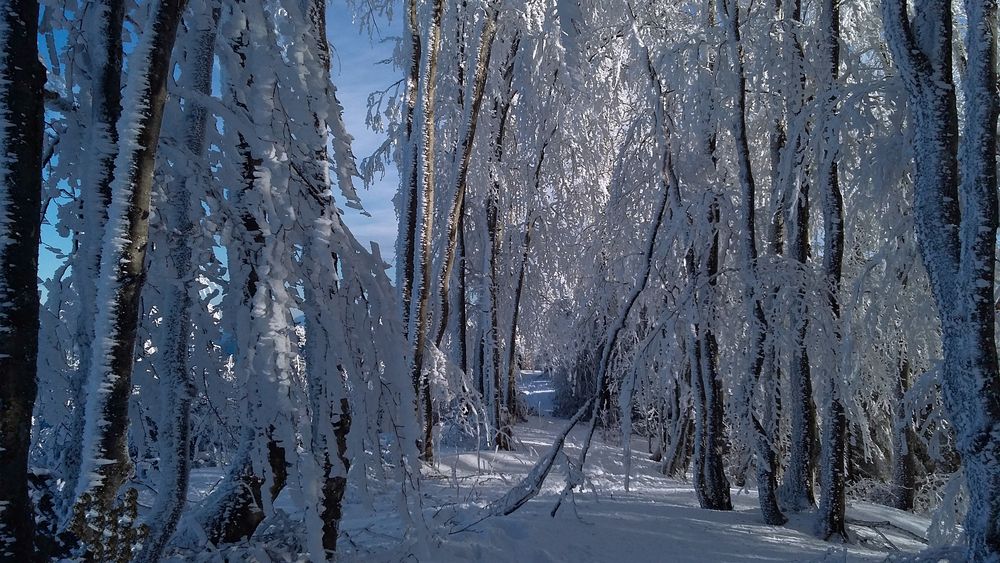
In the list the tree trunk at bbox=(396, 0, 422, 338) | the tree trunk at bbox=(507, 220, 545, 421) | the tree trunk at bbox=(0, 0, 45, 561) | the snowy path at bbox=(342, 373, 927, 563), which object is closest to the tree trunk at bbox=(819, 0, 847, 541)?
the snowy path at bbox=(342, 373, 927, 563)

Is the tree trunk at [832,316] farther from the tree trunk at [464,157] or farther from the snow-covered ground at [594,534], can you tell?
the tree trunk at [464,157]

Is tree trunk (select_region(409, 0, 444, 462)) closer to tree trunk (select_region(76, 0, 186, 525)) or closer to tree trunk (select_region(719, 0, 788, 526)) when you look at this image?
tree trunk (select_region(719, 0, 788, 526))

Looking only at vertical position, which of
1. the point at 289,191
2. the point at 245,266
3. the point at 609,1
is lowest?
the point at 245,266

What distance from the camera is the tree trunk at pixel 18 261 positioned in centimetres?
160

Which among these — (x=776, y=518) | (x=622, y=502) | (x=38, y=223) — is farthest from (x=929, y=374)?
(x=38, y=223)

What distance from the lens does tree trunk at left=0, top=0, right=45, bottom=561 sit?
1.60 meters

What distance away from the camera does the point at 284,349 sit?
6.56ft

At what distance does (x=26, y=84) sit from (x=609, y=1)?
29.3 feet

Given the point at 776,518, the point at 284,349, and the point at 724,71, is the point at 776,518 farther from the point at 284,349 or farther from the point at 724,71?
the point at 284,349

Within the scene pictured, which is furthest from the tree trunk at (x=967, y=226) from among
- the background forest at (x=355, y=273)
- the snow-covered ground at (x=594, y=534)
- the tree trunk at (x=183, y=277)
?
the tree trunk at (x=183, y=277)

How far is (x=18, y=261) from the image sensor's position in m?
1.66

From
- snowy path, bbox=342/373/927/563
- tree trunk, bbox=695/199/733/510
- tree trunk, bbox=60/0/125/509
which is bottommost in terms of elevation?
snowy path, bbox=342/373/927/563

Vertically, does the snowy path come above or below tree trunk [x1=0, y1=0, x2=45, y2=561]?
below

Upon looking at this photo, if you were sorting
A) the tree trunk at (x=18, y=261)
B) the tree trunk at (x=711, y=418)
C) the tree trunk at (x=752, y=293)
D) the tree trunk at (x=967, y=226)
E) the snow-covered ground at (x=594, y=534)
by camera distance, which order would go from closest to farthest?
the tree trunk at (x=18, y=261) < the tree trunk at (x=967, y=226) < the snow-covered ground at (x=594, y=534) < the tree trunk at (x=752, y=293) < the tree trunk at (x=711, y=418)
